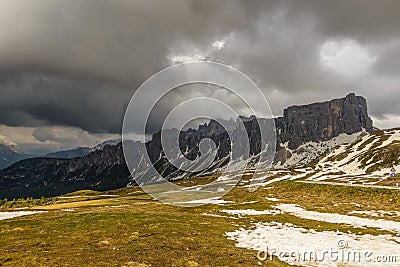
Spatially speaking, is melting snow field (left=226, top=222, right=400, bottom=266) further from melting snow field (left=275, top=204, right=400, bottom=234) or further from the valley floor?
melting snow field (left=275, top=204, right=400, bottom=234)

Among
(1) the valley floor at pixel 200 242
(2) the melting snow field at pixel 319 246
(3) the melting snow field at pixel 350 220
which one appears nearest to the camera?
(1) the valley floor at pixel 200 242

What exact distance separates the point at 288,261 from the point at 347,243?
901 cm

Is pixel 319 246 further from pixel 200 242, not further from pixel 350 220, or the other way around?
pixel 350 220

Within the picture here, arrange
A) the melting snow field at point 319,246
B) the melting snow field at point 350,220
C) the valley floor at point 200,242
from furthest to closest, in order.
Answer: the melting snow field at point 350,220 < the melting snow field at point 319,246 < the valley floor at point 200,242

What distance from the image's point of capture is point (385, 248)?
Result: 23.7 metres

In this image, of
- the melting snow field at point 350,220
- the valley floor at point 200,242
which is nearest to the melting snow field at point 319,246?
the valley floor at point 200,242

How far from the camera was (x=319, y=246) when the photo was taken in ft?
81.2

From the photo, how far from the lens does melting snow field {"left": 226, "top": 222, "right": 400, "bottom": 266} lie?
2062 centimetres

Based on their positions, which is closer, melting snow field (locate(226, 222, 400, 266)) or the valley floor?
the valley floor

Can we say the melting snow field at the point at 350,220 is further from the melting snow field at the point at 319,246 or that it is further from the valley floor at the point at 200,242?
the melting snow field at the point at 319,246

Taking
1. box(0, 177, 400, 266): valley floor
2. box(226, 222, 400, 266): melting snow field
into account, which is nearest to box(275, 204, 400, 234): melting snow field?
box(0, 177, 400, 266): valley floor

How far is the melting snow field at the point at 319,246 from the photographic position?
67.7ft

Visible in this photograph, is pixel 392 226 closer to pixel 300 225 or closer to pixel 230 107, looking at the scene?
pixel 300 225

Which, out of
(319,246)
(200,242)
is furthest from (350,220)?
(200,242)
